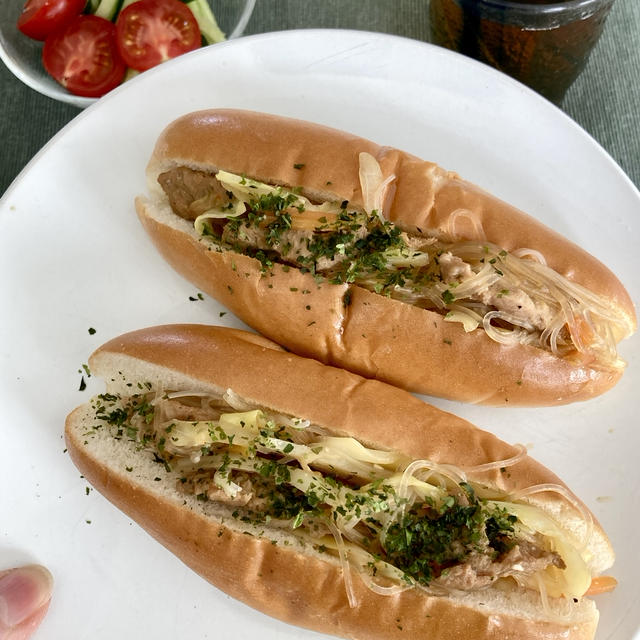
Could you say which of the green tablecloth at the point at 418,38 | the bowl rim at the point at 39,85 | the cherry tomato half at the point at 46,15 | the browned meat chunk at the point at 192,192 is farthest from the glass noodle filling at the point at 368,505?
the cherry tomato half at the point at 46,15

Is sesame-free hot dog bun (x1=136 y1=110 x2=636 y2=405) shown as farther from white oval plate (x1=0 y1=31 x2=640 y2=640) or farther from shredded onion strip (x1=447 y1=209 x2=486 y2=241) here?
white oval plate (x1=0 y1=31 x2=640 y2=640)

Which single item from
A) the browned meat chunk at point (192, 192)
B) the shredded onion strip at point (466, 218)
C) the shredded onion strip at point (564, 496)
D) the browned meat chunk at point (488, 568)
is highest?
the shredded onion strip at point (466, 218)

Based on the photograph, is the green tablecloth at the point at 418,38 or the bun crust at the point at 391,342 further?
the green tablecloth at the point at 418,38

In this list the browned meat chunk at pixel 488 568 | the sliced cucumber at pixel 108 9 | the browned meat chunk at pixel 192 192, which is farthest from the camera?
the sliced cucumber at pixel 108 9

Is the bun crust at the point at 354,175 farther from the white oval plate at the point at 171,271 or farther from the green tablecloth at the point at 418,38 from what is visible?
the green tablecloth at the point at 418,38

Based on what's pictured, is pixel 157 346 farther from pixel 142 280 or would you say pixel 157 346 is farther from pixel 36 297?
pixel 36 297

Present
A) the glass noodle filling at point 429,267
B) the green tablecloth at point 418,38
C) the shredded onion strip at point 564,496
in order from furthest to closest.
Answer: the green tablecloth at point 418,38, the glass noodle filling at point 429,267, the shredded onion strip at point 564,496
